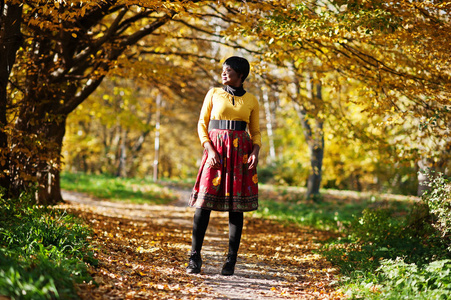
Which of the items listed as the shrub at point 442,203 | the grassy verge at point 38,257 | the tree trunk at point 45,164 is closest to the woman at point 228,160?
the grassy verge at point 38,257

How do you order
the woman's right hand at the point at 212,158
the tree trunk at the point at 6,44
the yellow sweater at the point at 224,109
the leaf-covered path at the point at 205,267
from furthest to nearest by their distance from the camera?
the tree trunk at the point at 6,44
the yellow sweater at the point at 224,109
the woman's right hand at the point at 212,158
the leaf-covered path at the point at 205,267

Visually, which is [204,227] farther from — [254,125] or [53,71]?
[53,71]

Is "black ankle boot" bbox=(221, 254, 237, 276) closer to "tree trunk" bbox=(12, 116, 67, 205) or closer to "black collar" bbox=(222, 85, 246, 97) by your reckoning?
"black collar" bbox=(222, 85, 246, 97)

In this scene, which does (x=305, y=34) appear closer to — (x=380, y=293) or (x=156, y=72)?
(x=380, y=293)

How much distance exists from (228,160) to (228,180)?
186mm

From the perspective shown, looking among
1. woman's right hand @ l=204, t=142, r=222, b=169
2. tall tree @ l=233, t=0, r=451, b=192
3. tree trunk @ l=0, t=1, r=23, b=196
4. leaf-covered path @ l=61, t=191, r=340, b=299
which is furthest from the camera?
tree trunk @ l=0, t=1, r=23, b=196

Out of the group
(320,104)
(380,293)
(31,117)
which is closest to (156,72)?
(31,117)

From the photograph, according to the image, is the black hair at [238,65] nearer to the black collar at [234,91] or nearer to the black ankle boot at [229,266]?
the black collar at [234,91]

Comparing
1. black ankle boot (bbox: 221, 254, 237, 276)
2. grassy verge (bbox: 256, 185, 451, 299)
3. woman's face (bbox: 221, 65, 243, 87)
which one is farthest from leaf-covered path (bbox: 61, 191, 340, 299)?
woman's face (bbox: 221, 65, 243, 87)

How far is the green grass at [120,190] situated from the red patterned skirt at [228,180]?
883 centimetres

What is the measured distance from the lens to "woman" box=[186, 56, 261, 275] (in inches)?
154

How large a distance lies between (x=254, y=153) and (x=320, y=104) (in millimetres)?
4644

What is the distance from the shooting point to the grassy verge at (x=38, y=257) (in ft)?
8.10

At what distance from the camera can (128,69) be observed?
8023 millimetres
